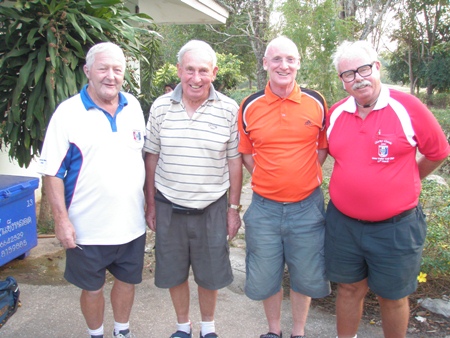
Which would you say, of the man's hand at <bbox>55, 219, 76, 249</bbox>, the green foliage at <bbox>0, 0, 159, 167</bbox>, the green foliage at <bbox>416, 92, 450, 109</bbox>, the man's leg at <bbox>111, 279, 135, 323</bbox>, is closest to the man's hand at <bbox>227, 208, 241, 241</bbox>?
the man's leg at <bbox>111, 279, 135, 323</bbox>

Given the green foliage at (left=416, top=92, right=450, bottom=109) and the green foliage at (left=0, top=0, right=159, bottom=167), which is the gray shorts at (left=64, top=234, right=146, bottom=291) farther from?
the green foliage at (left=416, top=92, right=450, bottom=109)

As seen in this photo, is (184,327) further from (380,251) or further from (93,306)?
(380,251)

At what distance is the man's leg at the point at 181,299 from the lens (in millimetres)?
3107

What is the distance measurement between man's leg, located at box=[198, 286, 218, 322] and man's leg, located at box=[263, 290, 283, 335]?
36 cm

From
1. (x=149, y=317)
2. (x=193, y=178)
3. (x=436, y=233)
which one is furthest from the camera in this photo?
(x=149, y=317)

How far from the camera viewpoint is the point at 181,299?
123 inches

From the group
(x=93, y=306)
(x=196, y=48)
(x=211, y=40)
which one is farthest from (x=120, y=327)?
(x=211, y=40)

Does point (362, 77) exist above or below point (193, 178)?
above

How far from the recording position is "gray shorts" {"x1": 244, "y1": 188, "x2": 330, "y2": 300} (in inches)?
111

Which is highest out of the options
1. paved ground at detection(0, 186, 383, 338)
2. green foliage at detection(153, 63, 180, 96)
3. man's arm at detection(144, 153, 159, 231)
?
green foliage at detection(153, 63, 180, 96)

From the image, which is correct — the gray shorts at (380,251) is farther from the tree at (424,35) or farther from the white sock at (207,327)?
the tree at (424,35)

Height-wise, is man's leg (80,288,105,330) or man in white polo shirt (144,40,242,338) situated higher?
man in white polo shirt (144,40,242,338)

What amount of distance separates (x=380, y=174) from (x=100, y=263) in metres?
1.77

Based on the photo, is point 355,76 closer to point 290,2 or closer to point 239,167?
point 239,167
